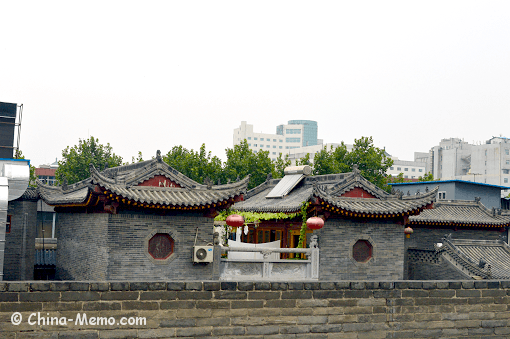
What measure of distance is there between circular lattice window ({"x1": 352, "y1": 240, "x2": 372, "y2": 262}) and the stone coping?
24.3ft

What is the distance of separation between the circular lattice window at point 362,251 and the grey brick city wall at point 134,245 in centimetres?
475

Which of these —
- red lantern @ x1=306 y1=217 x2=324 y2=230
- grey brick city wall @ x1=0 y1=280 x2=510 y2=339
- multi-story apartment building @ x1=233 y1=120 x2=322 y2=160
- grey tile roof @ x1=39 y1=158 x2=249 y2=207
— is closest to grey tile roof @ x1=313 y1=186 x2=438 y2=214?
red lantern @ x1=306 y1=217 x2=324 y2=230

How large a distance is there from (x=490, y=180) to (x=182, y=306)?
266 feet

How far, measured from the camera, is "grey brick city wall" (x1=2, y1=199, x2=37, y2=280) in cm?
1967

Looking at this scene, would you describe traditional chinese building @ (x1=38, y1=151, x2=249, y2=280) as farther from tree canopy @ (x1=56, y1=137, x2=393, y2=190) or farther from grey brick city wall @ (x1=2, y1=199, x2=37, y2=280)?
tree canopy @ (x1=56, y1=137, x2=393, y2=190)

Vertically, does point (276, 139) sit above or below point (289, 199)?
above

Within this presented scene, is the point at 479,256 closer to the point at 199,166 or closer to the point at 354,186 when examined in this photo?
the point at 354,186

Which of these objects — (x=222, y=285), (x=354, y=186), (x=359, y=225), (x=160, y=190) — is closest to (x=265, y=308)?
(x=222, y=285)

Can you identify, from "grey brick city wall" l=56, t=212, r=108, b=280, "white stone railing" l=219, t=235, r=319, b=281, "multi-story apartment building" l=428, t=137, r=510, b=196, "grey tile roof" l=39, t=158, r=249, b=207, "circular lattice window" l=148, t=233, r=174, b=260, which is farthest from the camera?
"multi-story apartment building" l=428, t=137, r=510, b=196

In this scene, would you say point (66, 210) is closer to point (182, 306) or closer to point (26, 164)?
point (26, 164)

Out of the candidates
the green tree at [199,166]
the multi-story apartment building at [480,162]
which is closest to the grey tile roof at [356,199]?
the green tree at [199,166]

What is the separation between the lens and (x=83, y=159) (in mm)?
38406

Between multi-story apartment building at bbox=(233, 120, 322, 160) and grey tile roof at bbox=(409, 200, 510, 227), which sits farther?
multi-story apartment building at bbox=(233, 120, 322, 160)

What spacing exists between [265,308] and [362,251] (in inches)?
365
